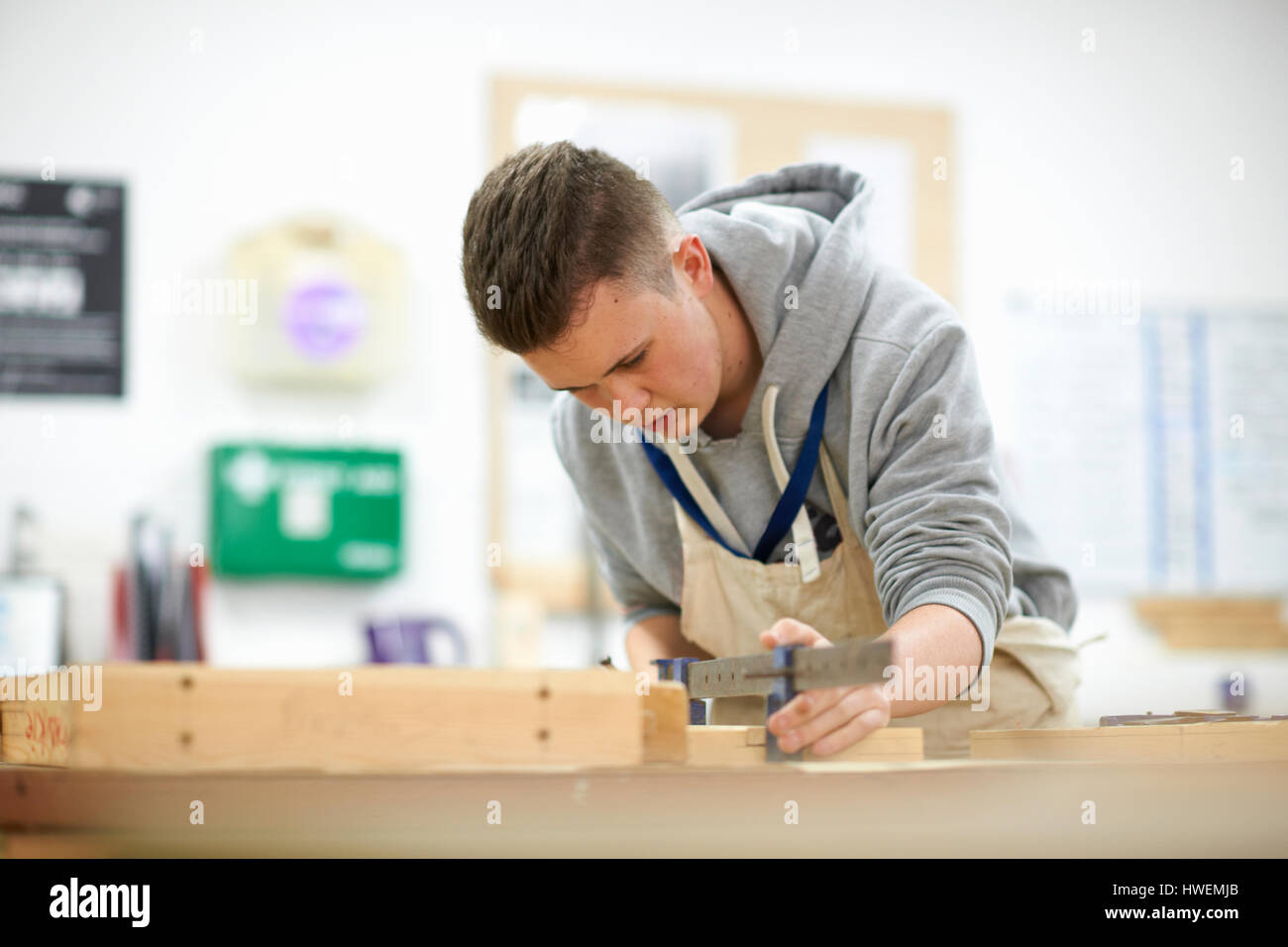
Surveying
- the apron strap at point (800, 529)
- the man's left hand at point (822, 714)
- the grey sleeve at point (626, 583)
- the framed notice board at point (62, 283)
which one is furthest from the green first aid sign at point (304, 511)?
the man's left hand at point (822, 714)

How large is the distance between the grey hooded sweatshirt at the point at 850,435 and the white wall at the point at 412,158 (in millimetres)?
1455

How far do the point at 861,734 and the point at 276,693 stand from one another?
444mm

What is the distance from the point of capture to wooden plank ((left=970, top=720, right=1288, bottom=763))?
3.26ft

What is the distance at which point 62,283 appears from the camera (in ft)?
9.43

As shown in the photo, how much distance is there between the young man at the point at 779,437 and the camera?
1.17m

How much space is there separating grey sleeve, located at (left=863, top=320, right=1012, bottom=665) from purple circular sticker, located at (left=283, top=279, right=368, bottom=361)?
73.1 inches

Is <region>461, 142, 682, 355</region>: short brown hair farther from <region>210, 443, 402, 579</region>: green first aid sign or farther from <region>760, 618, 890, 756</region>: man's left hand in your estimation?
<region>210, 443, 402, 579</region>: green first aid sign

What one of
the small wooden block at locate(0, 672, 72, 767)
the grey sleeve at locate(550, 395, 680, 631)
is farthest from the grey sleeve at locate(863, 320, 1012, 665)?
the small wooden block at locate(0, 672, 72, 767)

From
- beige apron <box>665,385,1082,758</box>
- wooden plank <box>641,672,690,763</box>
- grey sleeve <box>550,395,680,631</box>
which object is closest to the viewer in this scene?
wooden plank <box>641,672,690,763</box>

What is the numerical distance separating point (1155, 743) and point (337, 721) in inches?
24.4
